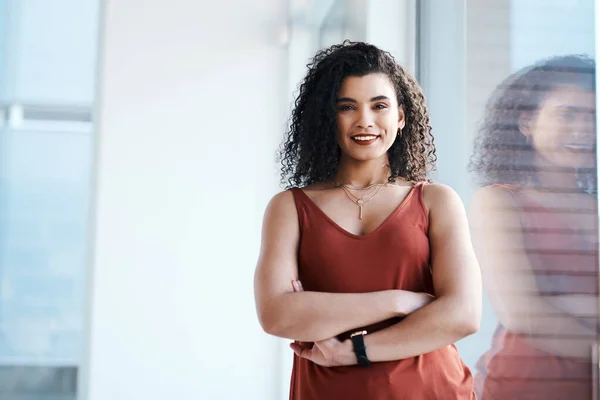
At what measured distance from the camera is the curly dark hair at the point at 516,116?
159 cm

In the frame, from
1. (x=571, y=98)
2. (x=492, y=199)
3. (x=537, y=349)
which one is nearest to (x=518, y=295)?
(x=537, y=349)

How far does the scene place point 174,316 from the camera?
3.70 m

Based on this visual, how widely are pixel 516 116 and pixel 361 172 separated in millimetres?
494

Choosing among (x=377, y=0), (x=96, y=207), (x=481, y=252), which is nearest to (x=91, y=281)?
(x=96, y=207)

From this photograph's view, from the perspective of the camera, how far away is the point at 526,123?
1738 mm

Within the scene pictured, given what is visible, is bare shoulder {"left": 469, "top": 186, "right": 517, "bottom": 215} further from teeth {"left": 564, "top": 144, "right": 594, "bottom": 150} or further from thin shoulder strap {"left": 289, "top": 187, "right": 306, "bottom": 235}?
thin shoulder strap {"left": 289, "top": 187, "right": 306, "bottom": 235}

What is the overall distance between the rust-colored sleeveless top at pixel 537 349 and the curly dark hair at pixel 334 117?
309mm

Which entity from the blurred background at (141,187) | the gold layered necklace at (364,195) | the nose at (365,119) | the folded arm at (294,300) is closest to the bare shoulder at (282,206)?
the folded arm at (294,300)

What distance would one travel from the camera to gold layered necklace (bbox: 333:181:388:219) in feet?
4.84

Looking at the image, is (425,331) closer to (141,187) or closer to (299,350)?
(299,350)

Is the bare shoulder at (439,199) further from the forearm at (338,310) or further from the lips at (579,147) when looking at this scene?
the lips at (579,147)

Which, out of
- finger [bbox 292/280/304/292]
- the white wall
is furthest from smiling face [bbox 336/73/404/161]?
the white wall

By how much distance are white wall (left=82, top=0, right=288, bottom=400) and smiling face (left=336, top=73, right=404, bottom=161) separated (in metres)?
2.34

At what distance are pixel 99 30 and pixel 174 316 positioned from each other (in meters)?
1.55
